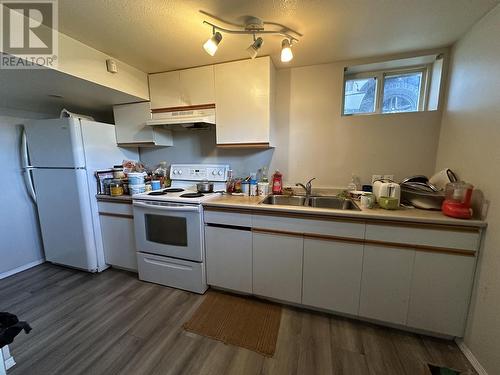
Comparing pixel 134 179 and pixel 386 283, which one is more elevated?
pixel 134 179

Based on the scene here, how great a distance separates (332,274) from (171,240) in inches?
56.7

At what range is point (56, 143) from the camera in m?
2.06

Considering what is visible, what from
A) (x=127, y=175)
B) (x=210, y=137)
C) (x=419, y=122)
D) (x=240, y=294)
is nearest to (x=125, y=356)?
(x=240, y=294)

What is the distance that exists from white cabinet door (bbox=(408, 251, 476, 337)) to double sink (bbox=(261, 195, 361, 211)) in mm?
660

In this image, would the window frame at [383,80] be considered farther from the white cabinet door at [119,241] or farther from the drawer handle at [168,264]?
the white cabinet door at [119,241]

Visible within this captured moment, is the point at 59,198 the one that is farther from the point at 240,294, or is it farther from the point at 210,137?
the point at 240,294

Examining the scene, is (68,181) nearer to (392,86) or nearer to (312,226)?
(312,226)

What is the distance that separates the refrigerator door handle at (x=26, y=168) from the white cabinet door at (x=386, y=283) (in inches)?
137

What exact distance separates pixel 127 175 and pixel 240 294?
68.6 inches

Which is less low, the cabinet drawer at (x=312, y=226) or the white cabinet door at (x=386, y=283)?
the cabinet drawer at (x=312, y=226)

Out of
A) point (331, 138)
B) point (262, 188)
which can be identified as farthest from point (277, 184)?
point (331, 138)

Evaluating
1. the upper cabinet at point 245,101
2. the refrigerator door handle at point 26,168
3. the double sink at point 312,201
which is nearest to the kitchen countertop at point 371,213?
the double sink at point 312,201

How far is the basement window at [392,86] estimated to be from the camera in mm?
1852

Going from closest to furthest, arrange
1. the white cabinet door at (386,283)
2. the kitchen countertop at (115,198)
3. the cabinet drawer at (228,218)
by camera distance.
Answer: the white cabinet door at (386,283) < the cabinet drawer at (228,218) < the kitchen countertop at (115,198)
